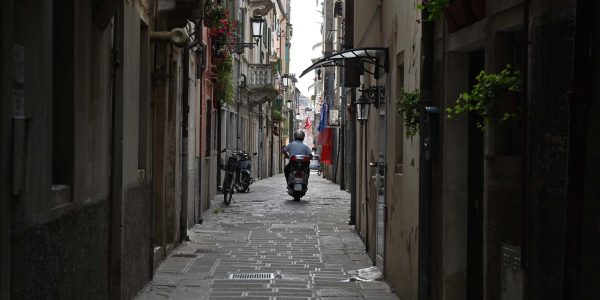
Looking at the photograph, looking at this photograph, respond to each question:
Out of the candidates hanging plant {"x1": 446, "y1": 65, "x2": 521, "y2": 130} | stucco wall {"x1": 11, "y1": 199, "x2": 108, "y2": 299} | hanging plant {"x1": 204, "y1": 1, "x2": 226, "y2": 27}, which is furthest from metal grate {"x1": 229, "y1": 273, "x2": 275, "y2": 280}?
hanging plant {"x1": 204, "y1": 1, "x2": 226, "y2": 27}

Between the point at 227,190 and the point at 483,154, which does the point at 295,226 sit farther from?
the point at 483,154

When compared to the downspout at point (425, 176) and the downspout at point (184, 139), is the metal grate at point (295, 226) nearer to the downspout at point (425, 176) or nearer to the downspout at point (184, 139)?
the downspout at point (184, 139)

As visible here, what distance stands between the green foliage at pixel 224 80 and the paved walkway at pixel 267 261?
404 centimetres

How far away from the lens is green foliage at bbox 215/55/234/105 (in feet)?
70.1

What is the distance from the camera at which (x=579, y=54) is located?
13.5 ft

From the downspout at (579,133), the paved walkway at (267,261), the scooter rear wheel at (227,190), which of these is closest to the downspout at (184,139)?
the paved walkway at (267,261)

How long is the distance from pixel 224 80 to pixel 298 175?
335 cm

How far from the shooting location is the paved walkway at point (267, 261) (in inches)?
363

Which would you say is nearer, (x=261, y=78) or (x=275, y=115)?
(x=261, y=78)

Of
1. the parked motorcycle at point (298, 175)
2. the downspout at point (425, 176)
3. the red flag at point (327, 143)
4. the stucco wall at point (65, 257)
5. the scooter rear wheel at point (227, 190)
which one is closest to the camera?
the stucco wall at point (65, 257)

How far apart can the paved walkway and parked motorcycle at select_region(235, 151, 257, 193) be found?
15.1 ft

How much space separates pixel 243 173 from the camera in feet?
81.3

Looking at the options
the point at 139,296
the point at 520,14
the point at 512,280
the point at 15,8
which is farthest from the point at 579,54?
the point at 139,296

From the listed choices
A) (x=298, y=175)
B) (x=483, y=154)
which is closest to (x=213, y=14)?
(x=298, y=175)
